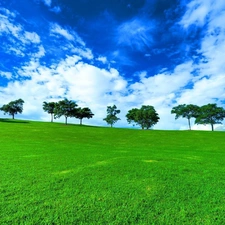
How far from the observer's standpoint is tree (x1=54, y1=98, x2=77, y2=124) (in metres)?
70.8

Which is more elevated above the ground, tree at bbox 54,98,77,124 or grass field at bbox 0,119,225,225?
tree at bbox 54,98,77,124

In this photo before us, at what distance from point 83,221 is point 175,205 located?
7.90ft

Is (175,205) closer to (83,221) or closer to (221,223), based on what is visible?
(221,223)

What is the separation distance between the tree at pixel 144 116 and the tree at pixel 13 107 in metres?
55.0

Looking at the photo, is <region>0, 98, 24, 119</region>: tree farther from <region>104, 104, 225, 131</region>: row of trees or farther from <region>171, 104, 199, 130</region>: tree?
<region>171, 104, 199, 130</region>: tree

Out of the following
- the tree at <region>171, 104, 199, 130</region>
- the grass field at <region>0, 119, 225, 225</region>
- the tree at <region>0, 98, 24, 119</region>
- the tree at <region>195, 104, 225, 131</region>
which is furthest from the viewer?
the tree at <region>0, 98, 24, 119</region>

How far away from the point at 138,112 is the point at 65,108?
3205cm

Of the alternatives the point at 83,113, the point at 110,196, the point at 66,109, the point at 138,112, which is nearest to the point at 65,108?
the point at 66,109

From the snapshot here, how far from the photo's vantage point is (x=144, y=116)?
7481 cm

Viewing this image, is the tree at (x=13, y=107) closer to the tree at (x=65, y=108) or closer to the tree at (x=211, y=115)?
the tree at (x=65, y=108)

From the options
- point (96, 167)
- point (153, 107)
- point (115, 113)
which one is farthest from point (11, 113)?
point (96, 167)

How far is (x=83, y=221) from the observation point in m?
3.75

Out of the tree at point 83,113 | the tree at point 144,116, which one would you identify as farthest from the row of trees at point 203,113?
the tree at point 83,113

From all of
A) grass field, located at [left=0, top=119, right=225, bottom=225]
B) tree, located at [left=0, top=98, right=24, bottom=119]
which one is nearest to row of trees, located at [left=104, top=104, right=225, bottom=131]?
tree, located at [left=0, top=98, right=24, bottom=119]
